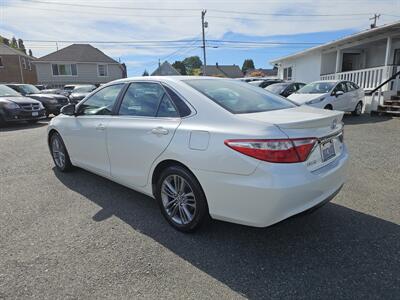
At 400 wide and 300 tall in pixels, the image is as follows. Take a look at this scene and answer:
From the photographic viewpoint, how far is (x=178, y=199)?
314 centimetres

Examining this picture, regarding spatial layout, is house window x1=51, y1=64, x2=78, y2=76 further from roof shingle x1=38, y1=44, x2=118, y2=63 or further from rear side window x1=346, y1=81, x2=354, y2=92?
rear side window x1=346, y1=81, x2=354, y2=92

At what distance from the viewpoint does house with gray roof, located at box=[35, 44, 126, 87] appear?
36.0m

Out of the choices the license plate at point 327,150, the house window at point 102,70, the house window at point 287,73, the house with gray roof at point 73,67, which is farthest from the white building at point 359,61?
the house with gray roof at point 73,67

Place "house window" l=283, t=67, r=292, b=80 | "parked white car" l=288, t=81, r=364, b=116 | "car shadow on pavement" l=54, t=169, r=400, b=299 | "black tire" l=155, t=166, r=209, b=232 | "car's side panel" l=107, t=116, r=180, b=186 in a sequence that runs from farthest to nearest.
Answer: "house window" l=283, t=67, r=292, b=80, "parked white car" l=288, t=81, r=364, b=116, "car's side panel" l=107, t=116, r=180, b=186, "black tire" l=155, t=166, r=209, b=232, "car shadow on pavement" l=54, t=169, r=400, b=299

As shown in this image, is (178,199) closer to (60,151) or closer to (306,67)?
(60,151)

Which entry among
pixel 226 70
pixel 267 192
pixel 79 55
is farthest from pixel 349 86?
pixel 226 70

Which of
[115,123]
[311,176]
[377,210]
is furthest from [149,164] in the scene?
[377,210]

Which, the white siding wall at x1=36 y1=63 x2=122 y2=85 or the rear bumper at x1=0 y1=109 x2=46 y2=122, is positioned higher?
the white siding wall at x1=36 y1=63 x2=122 y2=85

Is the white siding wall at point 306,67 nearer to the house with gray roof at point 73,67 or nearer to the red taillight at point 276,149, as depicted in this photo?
the red taillight at point 276,149

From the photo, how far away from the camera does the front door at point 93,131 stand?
155 inches

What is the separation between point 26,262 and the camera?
108 inches

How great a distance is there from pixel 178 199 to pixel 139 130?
2.88 feet

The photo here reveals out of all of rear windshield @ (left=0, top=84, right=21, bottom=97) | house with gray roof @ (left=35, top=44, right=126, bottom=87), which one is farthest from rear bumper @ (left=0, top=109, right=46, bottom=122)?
house with gray roof @ (left=35, top=44, right=126, bottom=87)

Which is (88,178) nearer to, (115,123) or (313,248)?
(115,123)
